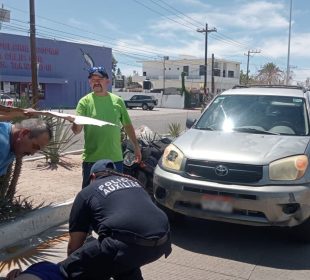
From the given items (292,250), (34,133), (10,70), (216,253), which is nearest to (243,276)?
(216,253)

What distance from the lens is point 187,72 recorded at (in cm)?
9338

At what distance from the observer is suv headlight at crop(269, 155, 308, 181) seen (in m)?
4.70

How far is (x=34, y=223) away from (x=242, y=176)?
2.34 m

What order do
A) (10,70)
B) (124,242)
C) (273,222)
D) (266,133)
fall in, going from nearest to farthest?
(124,242)
(273,222)
(266,133)
(10,70)

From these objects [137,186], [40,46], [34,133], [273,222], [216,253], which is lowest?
[216,253]

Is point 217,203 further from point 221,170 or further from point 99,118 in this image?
point 99,118

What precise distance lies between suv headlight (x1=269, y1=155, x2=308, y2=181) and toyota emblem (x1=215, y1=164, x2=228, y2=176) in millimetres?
443

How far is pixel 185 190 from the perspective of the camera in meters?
4.89

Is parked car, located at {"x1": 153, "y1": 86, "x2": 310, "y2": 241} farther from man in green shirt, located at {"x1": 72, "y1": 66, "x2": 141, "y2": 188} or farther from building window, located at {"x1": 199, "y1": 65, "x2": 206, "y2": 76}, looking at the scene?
building window, located at {"x1": 199, "y1": 65, "x2": 206, "y2": 76}

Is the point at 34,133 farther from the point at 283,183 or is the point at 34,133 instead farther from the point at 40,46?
the point at 40,46

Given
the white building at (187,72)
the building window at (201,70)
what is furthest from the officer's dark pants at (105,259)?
the white building at (187,72)

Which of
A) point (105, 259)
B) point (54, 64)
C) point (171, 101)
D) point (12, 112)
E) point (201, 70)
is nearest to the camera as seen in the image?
point (105, 259)

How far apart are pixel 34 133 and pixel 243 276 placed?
236 cm

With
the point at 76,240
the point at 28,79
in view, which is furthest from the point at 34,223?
the point at 28,79
